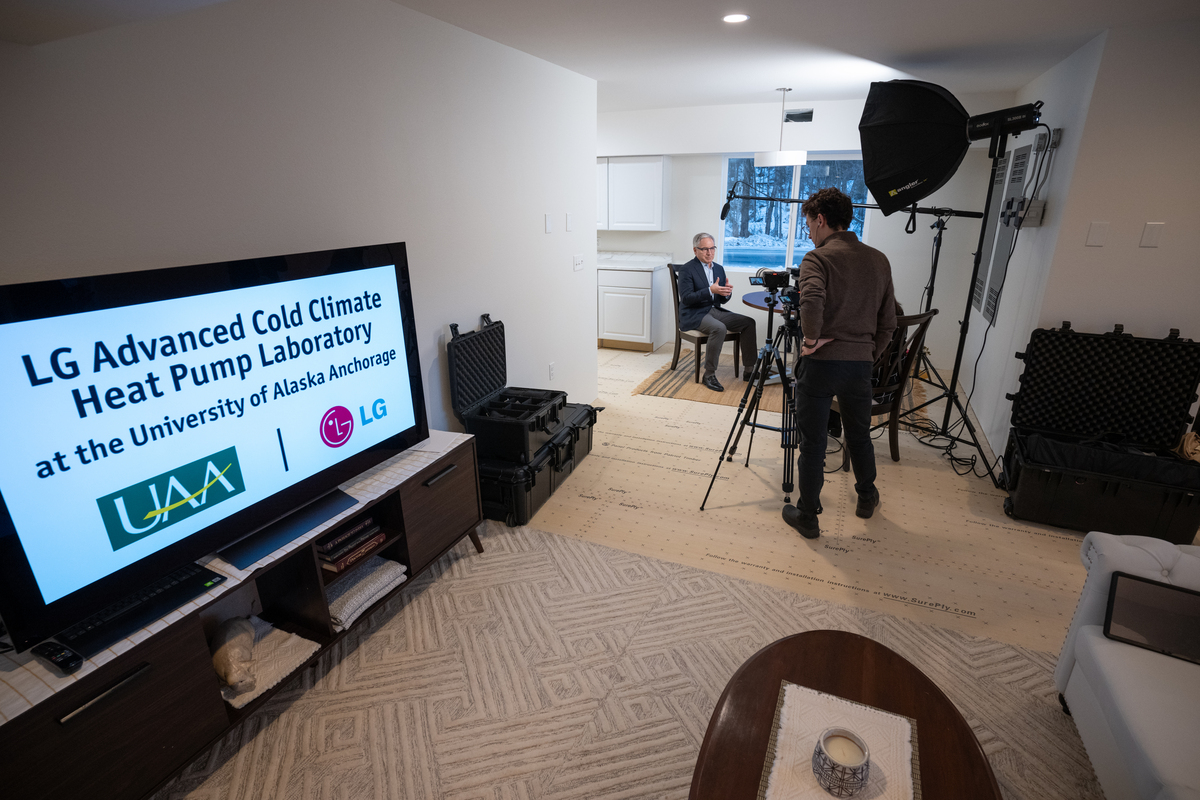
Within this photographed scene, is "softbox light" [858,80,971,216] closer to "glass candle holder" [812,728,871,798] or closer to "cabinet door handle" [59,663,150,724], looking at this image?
"glass candle holder" [812,728,871,798]

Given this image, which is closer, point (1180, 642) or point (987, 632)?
point (1180, 642)

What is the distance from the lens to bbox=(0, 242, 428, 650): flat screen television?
1.26 metres

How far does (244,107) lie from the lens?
5.90ft

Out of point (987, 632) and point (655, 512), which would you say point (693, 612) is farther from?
point (987, 632)

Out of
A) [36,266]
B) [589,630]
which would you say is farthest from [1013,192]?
[36,266]

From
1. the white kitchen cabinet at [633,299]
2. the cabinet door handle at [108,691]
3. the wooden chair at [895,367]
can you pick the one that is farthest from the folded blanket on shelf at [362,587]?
the white kitchen cabinet at [633,299]

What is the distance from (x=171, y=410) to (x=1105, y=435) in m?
3.88

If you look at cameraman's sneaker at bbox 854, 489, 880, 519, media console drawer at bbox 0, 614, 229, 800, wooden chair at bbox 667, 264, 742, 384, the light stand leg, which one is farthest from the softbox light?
media console drawer at bbox 0, 614, 229, 800

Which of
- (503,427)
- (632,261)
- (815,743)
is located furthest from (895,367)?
(632,261)

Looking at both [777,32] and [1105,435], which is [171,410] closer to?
[777,32]

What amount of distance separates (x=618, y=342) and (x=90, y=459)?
4886 mm

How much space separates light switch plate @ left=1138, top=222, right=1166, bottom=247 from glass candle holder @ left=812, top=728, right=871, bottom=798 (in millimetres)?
2928

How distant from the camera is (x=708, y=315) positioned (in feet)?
16.4

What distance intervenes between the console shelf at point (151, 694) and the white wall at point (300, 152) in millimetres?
873
